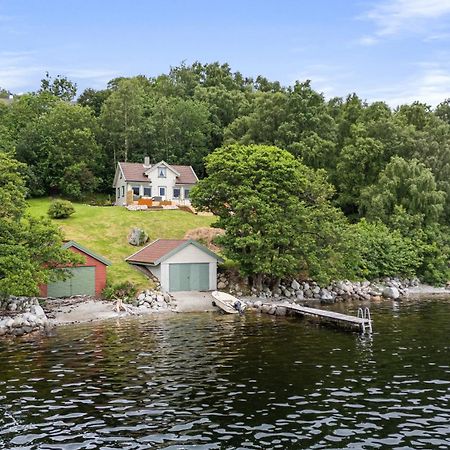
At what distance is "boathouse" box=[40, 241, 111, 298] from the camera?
49.1 metres

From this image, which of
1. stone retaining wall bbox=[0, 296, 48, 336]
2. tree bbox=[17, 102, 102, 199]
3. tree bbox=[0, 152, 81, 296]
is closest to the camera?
stone retaining wall bbox=[0, 296, 48, 336]

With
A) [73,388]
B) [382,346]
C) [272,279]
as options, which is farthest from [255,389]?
[272,279]

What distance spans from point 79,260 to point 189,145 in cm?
5536

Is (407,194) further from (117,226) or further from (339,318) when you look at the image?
(117,226)

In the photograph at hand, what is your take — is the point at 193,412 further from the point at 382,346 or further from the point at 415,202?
the point at 415,202

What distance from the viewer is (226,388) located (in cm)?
2362

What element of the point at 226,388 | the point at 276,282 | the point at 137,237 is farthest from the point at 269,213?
the point at 226,388

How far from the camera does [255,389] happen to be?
2341 centimetres

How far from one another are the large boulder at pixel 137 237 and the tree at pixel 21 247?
18882 millimetres

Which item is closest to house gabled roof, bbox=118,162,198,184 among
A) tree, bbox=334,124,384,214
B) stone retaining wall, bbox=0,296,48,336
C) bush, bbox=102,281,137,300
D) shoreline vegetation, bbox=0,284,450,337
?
tree, bbox=334,124,384,214

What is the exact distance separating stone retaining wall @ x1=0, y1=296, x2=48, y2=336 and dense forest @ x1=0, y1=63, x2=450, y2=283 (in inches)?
1387

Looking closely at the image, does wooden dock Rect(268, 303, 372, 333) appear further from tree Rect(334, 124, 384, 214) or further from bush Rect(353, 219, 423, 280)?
tree Rect(334, 124, 384, 214)

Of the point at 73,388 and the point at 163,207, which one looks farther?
the point at 163,207

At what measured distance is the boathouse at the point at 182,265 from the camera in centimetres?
5319
